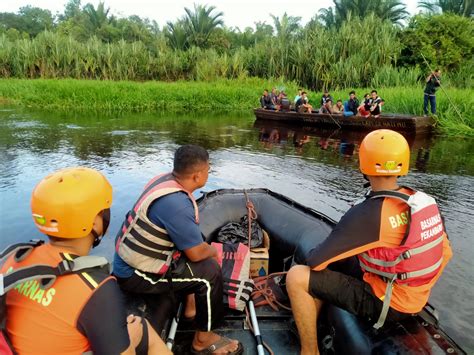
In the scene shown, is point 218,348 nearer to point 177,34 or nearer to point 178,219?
point 178,219

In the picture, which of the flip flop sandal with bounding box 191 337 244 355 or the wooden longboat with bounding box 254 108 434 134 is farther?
the wooden longboat with bounding box 254 108 434 134

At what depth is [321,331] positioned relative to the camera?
9.45ft

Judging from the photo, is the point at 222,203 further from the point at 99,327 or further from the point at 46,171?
the point at 46,171

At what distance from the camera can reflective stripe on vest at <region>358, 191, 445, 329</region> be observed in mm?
2172

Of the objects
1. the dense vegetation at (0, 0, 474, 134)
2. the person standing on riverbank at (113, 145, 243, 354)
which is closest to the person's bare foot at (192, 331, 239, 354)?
the person standing on riverbank at (113, 145, 243, 354)

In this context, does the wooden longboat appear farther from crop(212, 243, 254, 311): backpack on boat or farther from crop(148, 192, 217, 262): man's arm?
crop(148, 192, 217, 262): man's arm

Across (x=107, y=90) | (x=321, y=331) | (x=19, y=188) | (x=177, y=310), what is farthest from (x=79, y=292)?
(x=107, y=90)

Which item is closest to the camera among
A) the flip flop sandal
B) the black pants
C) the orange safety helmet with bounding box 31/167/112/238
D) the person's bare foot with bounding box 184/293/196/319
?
the orange safety helmet with bounding box 31/167/112/238

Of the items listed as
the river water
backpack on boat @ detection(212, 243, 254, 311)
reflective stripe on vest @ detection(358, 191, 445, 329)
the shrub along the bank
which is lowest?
the river water

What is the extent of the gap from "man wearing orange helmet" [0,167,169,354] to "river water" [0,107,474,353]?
11.8 feet

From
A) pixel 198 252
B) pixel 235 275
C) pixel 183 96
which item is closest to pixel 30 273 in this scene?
pixel 198 252

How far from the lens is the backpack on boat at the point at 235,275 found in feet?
10.3

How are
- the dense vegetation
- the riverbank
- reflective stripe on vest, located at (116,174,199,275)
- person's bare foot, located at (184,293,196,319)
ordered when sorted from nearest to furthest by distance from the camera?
reflective stripe on vest, located at (116,174,199,275)
person's bare foot, located at (184,293,196,319)
the riverbank
the dense vegetation

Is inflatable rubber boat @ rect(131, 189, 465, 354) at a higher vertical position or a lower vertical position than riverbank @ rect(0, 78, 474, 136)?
lower
